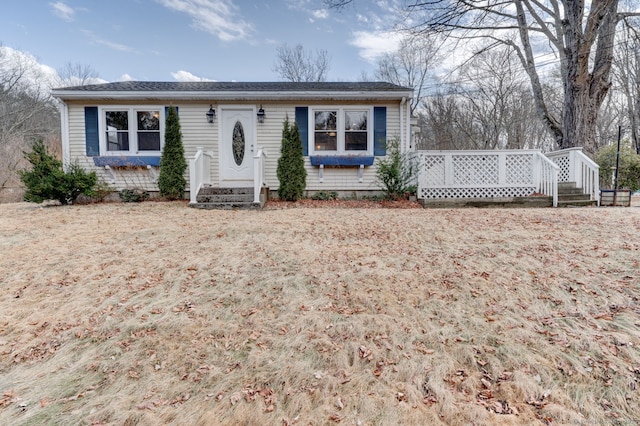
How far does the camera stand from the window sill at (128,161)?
9.04 meters

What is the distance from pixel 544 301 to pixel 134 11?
57.6 feet

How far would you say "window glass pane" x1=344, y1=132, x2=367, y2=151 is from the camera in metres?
9.45

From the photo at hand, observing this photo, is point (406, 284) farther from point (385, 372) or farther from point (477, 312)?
point (385, 372)

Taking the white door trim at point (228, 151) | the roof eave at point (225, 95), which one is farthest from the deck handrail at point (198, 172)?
the roof eave at point (225, 95)

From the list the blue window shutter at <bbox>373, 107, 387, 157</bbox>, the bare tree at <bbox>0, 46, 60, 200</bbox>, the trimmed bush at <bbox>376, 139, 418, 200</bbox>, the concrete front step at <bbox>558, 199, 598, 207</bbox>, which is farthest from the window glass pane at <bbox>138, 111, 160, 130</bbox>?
the bare tree at <bbox>0, 46, 60, 200</bbox>

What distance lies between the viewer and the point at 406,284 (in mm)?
3148

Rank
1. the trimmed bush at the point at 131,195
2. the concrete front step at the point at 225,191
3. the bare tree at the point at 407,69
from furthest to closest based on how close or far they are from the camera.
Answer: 1. the bare tree at the point at 407,69
2. the trimmed bush at the point at 131,195
3. the concrete front step at the point at 225,191

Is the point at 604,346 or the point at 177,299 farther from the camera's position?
the point at 177,299

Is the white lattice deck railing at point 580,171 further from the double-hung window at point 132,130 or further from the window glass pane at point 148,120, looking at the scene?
the window glass pane at point 148,120

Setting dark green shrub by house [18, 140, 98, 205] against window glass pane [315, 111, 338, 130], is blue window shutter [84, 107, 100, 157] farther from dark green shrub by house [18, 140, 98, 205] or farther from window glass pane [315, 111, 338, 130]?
window glass pane [315, 111, 338, 130]

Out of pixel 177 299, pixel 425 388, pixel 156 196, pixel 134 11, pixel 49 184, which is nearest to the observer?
pixel 425 388

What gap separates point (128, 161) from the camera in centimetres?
910

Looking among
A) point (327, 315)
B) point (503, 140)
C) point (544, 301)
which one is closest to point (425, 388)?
point (327, 315)

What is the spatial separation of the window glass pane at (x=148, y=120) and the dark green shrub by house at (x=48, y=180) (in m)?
2.07
